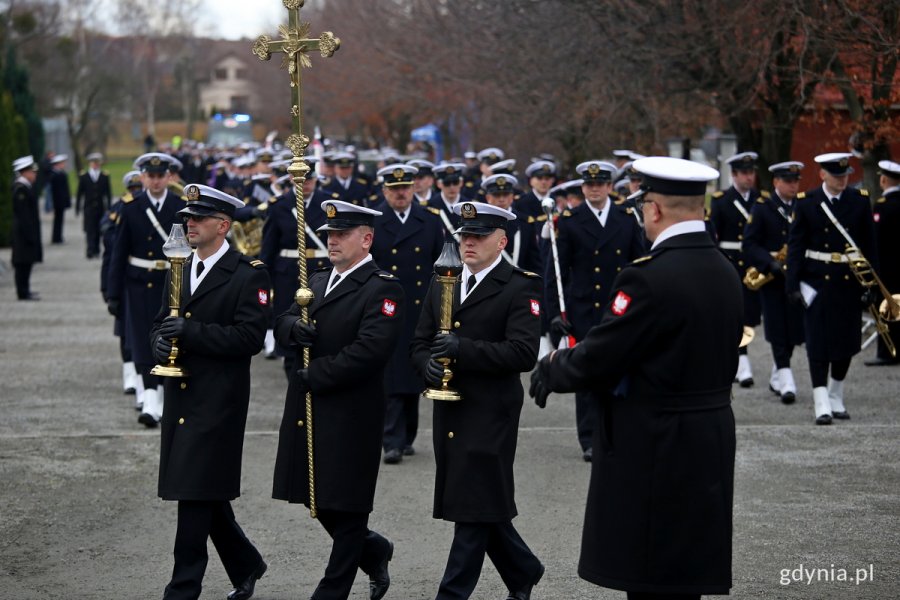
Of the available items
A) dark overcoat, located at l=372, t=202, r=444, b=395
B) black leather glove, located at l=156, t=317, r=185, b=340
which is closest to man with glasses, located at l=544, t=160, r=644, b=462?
dark overcoat, located at l=372, t=202, r=444, b=395

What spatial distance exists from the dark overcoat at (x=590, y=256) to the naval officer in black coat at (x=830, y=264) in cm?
162

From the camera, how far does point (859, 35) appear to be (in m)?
14.5

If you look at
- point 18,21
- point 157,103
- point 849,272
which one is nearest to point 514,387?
point 849,272

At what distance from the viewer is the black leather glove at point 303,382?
668cm

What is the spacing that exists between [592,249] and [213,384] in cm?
448

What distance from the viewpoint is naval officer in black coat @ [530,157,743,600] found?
5125 mm

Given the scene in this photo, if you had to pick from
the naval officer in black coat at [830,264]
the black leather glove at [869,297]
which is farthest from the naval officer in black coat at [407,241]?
the black leather glove at [869,297]

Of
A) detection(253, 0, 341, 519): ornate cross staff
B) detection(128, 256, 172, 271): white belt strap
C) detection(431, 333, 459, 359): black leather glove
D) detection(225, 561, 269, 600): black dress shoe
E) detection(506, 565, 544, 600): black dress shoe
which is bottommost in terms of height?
detection(225, 561, 269, 600): black dress shoe

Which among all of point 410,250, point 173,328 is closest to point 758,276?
point 410,250

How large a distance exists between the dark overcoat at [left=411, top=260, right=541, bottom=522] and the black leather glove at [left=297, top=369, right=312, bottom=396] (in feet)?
1.80

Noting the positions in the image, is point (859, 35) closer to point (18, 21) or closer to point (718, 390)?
point (718, 390)

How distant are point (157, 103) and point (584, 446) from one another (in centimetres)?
9978

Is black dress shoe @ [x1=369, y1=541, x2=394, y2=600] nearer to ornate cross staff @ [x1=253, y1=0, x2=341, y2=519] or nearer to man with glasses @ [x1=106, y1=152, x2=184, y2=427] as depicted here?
ornate cross staff @ [x1=253, y1=0, x2=341, y2=519]

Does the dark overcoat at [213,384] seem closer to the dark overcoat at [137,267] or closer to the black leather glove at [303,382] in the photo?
the black leather glove at [303,382]
